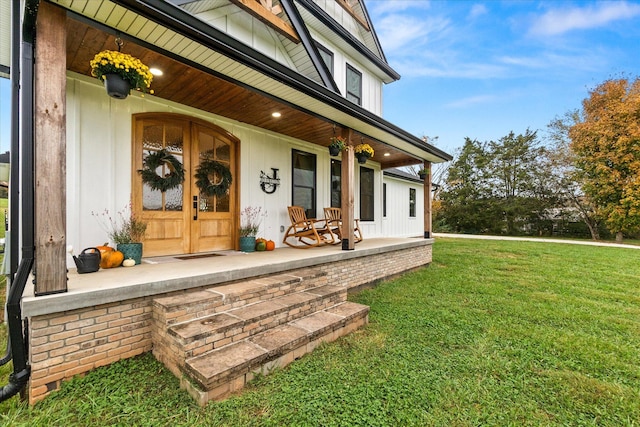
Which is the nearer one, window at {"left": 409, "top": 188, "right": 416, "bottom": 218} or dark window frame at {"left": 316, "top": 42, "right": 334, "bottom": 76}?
dark window frame at {"left": 316, "top": 42, "right": 334, "bottom": 76}

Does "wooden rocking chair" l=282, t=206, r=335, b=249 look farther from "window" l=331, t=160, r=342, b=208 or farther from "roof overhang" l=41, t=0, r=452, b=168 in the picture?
"roof overhang" l=41, t=0, r=452, b=168

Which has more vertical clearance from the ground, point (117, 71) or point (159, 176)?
point (117, 71)

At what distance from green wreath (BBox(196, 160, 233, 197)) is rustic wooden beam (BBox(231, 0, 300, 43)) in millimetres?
2635

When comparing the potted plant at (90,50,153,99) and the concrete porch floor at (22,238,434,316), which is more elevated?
the potted plant at (90,50,153,99)

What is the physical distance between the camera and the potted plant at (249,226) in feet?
15.2

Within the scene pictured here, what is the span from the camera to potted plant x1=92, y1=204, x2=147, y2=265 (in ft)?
10.9

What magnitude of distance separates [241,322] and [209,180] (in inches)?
109

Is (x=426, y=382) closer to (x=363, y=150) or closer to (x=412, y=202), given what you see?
(x=363, y=150)

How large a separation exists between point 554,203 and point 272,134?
59.6ft

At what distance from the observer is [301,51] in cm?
575

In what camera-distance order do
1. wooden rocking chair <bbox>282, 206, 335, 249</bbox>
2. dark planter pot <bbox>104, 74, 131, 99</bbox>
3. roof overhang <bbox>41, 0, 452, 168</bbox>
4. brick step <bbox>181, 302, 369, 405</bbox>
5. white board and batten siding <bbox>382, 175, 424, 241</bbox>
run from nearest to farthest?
brick step <bbox>181, 302, 369, 405</bbox>, roof overhang <bbox>41, 0, 452, 168</bbox>, dark planter pot <bbox>104, 74, 131, 99</bbox>, wooden rocking chair <bbox>282, 206, 335, 249</bbox>, white board and batten siding <bbox>382, 175, 424, 241</bbox>

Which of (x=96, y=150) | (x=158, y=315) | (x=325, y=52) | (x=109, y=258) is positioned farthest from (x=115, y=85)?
(x=325, y=52)

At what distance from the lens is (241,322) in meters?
2.36

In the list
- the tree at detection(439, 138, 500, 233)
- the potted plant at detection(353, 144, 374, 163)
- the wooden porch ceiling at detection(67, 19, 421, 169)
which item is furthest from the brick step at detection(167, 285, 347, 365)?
the tree at detection(439, 138, 500, 233)
